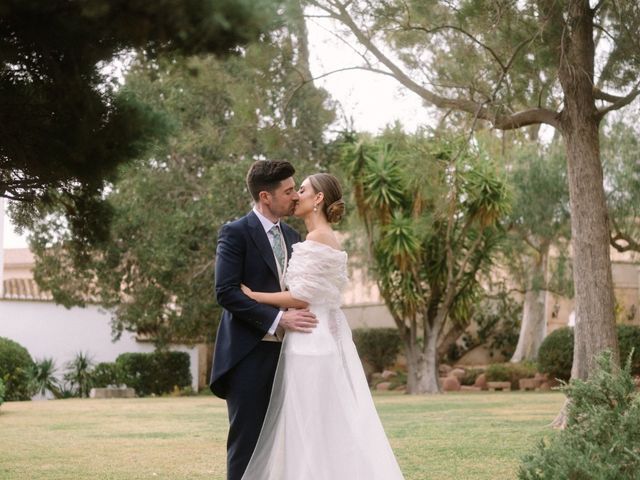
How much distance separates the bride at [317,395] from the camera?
18.0 ft

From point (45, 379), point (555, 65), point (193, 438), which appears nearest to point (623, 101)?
point (555, 65)

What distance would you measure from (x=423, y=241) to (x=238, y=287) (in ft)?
59.3

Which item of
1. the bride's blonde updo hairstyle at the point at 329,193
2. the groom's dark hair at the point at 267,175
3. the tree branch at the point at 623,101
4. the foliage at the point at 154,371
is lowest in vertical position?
the foliage at the point at 154,371

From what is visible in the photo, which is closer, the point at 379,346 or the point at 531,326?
the point at 531,326

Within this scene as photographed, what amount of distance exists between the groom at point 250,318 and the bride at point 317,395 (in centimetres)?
6

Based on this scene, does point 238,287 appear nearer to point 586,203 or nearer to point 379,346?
point 586,203

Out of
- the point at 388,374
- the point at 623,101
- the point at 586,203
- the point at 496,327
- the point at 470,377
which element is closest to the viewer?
the point at 586,203

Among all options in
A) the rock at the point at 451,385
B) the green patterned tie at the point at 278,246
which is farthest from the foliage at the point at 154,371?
the green patterned tie at the point at 278,246

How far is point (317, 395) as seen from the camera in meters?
5.59

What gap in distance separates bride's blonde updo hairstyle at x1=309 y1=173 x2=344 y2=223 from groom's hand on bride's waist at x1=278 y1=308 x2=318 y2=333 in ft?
1.76

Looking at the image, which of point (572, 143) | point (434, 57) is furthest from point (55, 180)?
point (434, 57)

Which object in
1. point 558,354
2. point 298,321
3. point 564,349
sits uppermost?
point 298,321

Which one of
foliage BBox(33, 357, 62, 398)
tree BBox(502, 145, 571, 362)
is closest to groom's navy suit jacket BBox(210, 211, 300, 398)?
tree BBox(502, 145, 571, 362)

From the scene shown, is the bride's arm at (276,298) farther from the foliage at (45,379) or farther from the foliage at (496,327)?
the foliage at (496,327)
